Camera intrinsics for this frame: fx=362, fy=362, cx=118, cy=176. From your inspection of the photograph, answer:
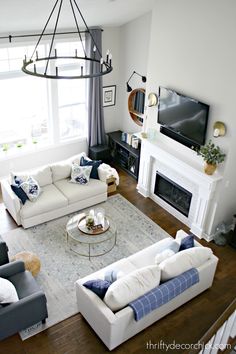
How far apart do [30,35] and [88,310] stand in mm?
4981

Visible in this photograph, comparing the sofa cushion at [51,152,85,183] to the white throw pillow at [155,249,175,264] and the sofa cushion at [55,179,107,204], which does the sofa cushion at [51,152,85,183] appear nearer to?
the sofa cushion at [55,179,107,204]

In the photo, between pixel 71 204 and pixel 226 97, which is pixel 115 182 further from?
pixel 226 97

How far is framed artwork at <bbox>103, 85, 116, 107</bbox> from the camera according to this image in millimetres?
8273

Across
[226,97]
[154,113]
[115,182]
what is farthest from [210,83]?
[115,182]

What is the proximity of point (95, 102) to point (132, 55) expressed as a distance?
4.20 ft

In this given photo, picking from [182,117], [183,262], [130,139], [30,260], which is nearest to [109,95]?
[130,139]

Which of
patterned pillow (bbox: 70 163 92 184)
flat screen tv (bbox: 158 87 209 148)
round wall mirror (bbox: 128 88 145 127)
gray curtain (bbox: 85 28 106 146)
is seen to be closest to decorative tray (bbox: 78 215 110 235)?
patterned pillow (bbox: 70 163 92 184)

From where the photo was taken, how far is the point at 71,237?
19.0ft

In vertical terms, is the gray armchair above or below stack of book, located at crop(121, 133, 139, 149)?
below

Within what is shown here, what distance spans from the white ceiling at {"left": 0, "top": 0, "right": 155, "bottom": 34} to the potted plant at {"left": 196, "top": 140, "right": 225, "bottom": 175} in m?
2.87

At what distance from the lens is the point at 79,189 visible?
6734 mm

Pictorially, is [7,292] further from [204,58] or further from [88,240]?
[204,58]

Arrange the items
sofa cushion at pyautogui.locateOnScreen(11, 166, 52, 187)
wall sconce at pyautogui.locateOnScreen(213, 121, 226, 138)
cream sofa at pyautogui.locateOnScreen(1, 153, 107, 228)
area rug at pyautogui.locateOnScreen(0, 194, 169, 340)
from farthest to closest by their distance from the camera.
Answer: sofa cushion at pyautogui.locateOnScreen(11, 166, 52, 187) → cream sofa at pyautogui.locateOnScreen(1, 153, 107, 228) → wall sconce at pyautogui.locateOnScreen(213, 121, 226, 138) → area rug at pyautogui.locateOnScreen(0, 194, 169, 340)

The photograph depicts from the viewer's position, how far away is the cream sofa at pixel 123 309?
419cm
